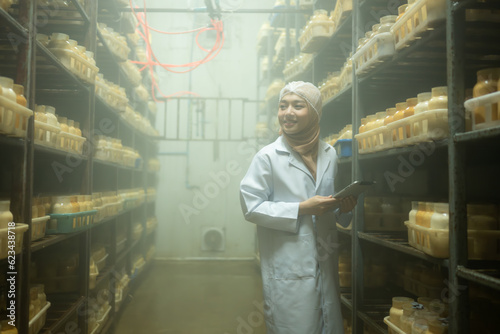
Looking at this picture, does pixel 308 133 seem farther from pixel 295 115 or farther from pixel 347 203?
pixel 347 203

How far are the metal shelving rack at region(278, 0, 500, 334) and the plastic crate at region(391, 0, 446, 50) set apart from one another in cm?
4

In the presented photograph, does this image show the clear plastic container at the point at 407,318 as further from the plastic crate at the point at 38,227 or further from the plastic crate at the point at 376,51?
the plastic crate at the point at 38,227

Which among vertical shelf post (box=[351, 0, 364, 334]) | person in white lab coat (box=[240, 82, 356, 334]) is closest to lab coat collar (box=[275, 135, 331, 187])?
person in white lab coat (box=[240, 82, 356, 334])

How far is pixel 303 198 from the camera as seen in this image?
7.20 feet

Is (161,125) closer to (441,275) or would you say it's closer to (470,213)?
(441,275)

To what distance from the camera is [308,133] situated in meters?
2.30

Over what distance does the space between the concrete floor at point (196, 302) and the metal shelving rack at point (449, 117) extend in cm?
147

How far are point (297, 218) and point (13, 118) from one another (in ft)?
4.48

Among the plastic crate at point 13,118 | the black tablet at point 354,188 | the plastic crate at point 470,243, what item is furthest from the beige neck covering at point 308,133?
the plastic crate at point 13,118

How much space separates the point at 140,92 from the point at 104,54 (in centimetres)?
135

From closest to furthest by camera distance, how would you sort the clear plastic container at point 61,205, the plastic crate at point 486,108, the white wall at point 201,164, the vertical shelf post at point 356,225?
the plastic crate at point 486,108, the clear plastic container at point 61,205, the vertical shelf post at point 356,225, the white wall at point 201,164

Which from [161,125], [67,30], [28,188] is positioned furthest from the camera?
[161,125]

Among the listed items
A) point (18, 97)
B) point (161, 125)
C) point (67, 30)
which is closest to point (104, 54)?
point (67, 30)

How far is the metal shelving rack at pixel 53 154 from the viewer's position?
6.17 ft
